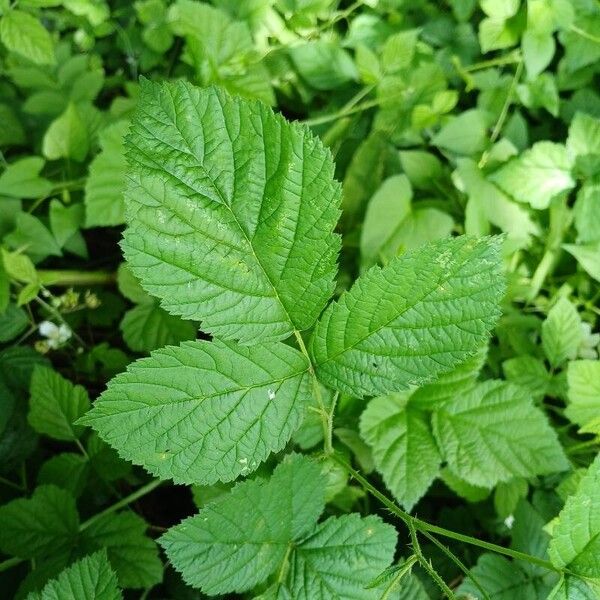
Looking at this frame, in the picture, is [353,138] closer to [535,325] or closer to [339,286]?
[339,286]

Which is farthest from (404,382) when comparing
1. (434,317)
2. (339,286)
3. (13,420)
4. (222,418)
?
(13,420)

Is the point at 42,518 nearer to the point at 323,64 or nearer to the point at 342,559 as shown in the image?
the point at 342,559

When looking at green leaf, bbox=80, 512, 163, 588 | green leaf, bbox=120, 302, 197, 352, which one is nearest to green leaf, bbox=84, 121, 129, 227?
green leaf, bbox=120, 302, 197, 352

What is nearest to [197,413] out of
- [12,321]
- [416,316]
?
[416,316]

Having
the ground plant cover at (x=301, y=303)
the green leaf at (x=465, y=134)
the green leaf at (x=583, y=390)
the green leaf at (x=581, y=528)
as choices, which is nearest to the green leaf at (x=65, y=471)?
the ground plant cover at (x=301, y=303)

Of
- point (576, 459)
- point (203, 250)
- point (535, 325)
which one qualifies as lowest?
point (576, 459)

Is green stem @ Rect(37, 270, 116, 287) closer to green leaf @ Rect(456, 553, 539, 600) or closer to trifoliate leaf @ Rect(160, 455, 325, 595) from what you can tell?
trifoliate leaf @ Rect(160, 455, 325, 595)
